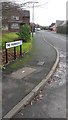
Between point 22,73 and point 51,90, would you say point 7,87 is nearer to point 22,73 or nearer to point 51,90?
point 51,90

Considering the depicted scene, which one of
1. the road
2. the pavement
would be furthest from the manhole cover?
the road

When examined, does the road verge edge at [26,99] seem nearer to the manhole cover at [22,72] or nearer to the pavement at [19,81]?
the pavement at [19,81]

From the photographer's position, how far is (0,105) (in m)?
5.84

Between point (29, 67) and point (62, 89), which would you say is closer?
point (62, 89)

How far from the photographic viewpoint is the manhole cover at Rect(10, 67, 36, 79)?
351 inches

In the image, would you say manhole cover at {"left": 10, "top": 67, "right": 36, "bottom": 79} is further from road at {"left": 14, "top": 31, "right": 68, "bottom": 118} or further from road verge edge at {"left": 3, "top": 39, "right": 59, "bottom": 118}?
road at {"left": 14, "top": 31, "right": 68, "bottom": 118}

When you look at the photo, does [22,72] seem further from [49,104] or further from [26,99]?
[49,104]

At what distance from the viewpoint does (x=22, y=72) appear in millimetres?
9664

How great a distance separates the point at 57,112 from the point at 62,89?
2.09 meters

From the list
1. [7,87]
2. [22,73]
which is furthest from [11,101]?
[22,73]

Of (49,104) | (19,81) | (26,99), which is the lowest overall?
(49,104)

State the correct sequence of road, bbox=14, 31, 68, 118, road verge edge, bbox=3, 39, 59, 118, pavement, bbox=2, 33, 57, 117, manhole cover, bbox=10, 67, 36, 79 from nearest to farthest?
road verge edge, bbox=3, 39, 59, 118 < road, bbox=14, 31, 68, 118 < pavement, bbox=2, 33, 57, 117 < manhole cover, bbox=10, 67, 36, 79

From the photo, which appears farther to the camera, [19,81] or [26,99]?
[19,81]

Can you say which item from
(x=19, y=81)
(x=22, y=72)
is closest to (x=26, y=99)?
(x=19, y=81)
